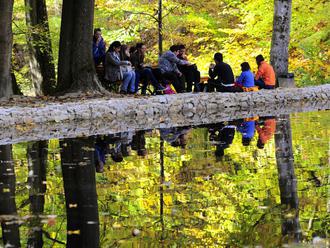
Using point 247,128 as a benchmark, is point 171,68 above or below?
above

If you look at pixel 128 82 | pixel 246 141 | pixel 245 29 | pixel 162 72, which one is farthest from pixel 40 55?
pixel 246 141

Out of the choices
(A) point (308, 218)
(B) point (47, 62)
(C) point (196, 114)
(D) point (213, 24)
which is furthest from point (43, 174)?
(D) point (213, 24)

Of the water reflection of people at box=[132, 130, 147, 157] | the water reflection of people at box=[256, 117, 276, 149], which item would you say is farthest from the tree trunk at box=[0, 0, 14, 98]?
the water reflection of people at box=[256, 117, 276, 149]

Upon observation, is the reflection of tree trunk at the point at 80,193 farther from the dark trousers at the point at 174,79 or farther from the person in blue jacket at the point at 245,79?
the person in blue jacket at the point at 245,79

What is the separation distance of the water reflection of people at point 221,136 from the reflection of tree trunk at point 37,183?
97.7 inches

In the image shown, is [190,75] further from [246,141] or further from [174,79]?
[246,141]

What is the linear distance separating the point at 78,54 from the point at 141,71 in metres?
1.87

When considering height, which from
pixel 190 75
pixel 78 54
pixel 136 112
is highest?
pixel 78 54

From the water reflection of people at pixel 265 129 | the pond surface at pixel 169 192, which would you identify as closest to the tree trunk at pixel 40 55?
the water reflection of people at pixel 265 129

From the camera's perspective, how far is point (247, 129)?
1430 cm

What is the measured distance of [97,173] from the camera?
9180mm

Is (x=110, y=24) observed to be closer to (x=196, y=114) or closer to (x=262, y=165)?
(x=196, y=114)

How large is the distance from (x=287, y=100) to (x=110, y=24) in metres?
18.0

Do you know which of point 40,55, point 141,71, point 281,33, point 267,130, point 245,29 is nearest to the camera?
point 267,130
